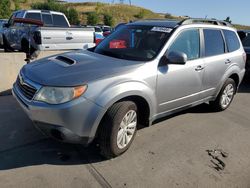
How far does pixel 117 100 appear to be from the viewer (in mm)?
3369

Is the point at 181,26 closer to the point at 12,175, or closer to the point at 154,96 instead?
the point at 154,96

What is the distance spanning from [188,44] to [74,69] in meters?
1.96

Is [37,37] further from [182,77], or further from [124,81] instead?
[124,81]

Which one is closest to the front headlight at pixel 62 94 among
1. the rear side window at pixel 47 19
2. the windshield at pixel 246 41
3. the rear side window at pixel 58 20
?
the windshield at pixel 246 41

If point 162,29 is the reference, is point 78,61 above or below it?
below

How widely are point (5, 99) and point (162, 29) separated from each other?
3520 mm

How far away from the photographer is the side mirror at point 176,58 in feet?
12.7

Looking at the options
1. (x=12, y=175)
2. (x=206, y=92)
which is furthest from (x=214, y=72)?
(x=12, y=175)

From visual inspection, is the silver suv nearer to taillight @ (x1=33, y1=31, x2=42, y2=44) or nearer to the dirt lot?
the dirt lot

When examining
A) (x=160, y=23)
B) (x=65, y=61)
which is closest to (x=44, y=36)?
(x=160, y=23)

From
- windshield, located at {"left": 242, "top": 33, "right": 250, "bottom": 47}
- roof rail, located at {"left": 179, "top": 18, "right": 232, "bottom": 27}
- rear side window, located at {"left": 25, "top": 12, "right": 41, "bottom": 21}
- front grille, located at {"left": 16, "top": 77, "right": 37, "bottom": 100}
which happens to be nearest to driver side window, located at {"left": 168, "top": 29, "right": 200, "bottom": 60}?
roof rail, located at {"left": 179, "top": 18, "right": 232, "bottom": 27}

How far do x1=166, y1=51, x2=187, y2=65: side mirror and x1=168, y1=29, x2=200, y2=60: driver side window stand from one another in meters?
0.15

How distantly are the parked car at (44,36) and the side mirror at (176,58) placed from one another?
4.45m

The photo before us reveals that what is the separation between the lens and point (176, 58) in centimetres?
387
